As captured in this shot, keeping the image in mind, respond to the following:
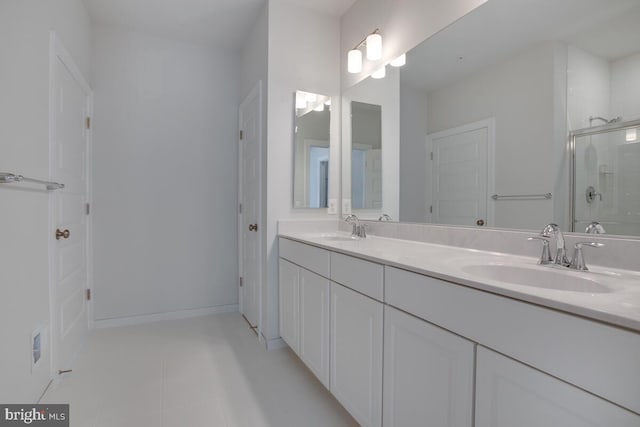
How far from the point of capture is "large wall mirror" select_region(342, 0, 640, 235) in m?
1.06

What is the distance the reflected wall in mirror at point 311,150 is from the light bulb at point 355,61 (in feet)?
1.06

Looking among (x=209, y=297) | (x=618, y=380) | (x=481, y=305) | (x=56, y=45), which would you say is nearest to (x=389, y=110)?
(x=481, y=305)

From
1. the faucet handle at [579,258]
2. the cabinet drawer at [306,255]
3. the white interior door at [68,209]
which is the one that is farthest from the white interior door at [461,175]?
the white interior door at [68,209]

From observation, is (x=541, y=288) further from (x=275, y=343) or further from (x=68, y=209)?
(x=68, y=209)

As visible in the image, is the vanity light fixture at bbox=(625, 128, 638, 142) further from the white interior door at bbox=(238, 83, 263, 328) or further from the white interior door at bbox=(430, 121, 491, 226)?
the white interior door at bbox=(238, 83, 263, 328)

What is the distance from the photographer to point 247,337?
257 centimetres

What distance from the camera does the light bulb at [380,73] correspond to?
7.00ft

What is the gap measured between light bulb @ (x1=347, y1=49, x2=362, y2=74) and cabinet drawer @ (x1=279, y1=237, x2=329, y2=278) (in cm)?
131

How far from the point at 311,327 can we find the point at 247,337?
990mm

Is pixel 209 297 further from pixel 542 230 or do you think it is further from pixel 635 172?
pixel 635 172

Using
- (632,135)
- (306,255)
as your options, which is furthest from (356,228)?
(632,135)

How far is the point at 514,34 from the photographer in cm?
135

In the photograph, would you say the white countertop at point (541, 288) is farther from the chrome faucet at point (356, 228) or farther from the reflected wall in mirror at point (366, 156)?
the reflected wall in mirror at point (366, 156)

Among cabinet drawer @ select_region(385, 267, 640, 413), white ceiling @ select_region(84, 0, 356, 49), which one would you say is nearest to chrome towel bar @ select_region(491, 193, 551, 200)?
cabinet drawer @ select_region(385, 267, 640, 413)
